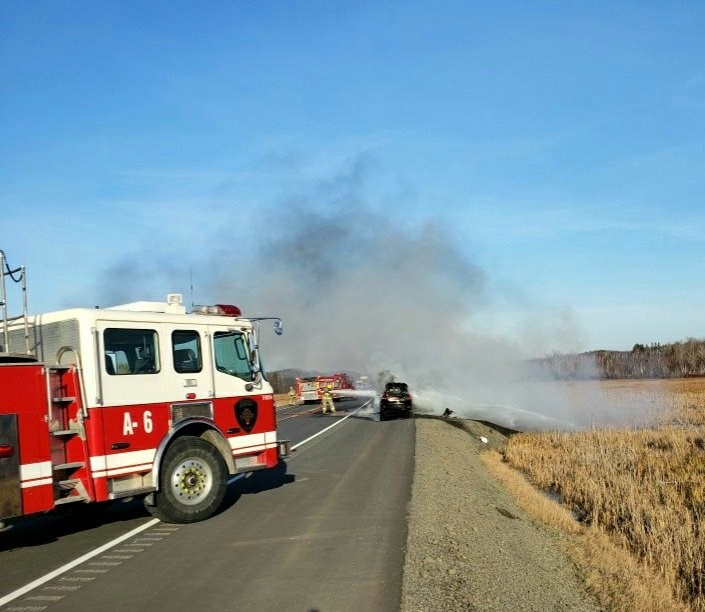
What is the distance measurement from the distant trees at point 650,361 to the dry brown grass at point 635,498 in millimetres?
86410

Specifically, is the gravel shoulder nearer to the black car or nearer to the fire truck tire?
the fire truck tire

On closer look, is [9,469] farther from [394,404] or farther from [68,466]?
[394,404]

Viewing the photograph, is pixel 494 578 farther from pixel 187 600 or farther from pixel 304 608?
pixel 187 600

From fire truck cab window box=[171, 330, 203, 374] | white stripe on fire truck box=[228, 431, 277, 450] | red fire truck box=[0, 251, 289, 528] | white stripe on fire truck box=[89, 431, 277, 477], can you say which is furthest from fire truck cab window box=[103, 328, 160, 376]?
white stripe on fire truck box=[228, 431, 277, 450]

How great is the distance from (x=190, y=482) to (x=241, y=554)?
203 cm

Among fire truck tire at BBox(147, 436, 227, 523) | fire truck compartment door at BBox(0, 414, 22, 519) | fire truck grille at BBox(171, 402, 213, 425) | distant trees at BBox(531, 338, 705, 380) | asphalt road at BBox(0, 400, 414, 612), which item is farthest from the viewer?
distant trees at BBox(531, 338, 705, 380)

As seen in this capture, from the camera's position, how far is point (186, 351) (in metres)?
9.77

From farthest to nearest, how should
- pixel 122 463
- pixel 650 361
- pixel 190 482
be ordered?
pixel 650 361
pixel 190 482
pixel 122 463

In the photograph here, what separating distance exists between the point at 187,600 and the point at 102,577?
1.26 m

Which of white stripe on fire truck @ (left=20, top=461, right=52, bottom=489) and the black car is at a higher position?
white stripe on fire truck @ (left=20, top=461, right=52, bottom=489)

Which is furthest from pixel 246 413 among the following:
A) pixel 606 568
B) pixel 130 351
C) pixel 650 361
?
pixel 650 361

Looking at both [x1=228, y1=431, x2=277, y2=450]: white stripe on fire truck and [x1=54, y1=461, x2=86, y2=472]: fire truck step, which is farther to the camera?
[x1=228, y1=431, x2=277, y2=450]: white stripe on fire truck

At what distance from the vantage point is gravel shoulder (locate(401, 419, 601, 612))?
244 inches

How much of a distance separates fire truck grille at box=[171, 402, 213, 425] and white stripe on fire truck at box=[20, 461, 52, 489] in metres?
1.89
